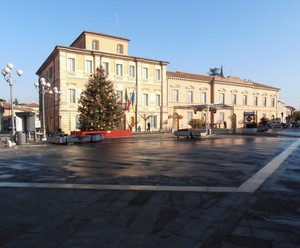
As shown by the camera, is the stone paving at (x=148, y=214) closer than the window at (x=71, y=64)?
Yes

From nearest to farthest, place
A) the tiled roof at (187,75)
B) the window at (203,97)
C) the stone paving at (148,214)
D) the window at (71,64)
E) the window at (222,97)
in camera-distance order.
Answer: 1. the stone paving at (148,214)
2. the window at (71,64)
3. the tiled roof at (187,75)
4. the window at (203,97)
5. the window at (222,97)

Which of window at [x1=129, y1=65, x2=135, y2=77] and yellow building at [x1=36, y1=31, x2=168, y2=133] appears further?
window at [x1=129, y1=65, x2=135, y2=77]

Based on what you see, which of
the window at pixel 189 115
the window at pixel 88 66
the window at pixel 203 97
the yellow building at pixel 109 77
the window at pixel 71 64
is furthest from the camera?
the window at pixel 203 97

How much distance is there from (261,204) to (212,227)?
5.04 feet

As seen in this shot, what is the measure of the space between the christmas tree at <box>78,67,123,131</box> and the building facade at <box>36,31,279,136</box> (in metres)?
9.42

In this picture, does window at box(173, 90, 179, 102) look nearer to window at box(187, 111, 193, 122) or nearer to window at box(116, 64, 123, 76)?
window at box(187, 111, 193, 122)

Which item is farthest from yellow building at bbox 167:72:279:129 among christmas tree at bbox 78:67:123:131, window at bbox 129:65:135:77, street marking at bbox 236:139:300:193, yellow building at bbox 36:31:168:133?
street marking at bbox 236:139:300:193

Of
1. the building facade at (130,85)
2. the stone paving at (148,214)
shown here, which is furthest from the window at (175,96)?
the stone paving at (148,214)

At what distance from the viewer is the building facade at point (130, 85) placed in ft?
120

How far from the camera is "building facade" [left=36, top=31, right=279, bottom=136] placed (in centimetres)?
3656

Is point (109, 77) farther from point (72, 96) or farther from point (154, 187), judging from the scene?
point (154, 187)

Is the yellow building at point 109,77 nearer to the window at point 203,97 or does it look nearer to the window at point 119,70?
the window at point 119,70

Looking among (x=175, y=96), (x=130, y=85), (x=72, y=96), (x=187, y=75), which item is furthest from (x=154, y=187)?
(x=187, y=75)

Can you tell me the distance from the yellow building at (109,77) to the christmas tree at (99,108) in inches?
376
